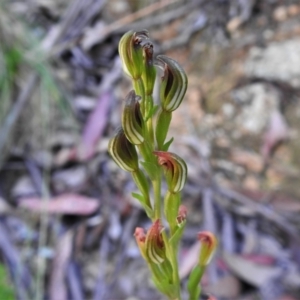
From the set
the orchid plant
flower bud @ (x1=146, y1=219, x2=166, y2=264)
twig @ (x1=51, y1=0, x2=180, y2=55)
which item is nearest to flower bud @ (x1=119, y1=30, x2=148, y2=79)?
the orchid plant

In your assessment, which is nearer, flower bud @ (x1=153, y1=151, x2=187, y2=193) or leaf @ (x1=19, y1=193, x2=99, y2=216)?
flower bud @ (x1=153, y1=151, x2=187, y2=193)

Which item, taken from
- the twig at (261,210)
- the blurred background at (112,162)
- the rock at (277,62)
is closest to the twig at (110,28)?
the blurred background at (112,162)

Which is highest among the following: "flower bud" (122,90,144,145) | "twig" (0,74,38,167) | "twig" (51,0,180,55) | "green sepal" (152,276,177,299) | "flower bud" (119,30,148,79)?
"twig" (51,0,180,55)

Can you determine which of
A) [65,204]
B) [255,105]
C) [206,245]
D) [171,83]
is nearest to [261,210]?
[255,105]

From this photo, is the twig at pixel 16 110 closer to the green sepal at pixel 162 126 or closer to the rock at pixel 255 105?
the rock at pixel 255 105

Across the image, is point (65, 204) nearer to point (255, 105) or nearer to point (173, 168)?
point (255, 105)

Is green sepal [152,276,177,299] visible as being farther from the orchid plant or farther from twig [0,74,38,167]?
twig [0,74,38,167]
